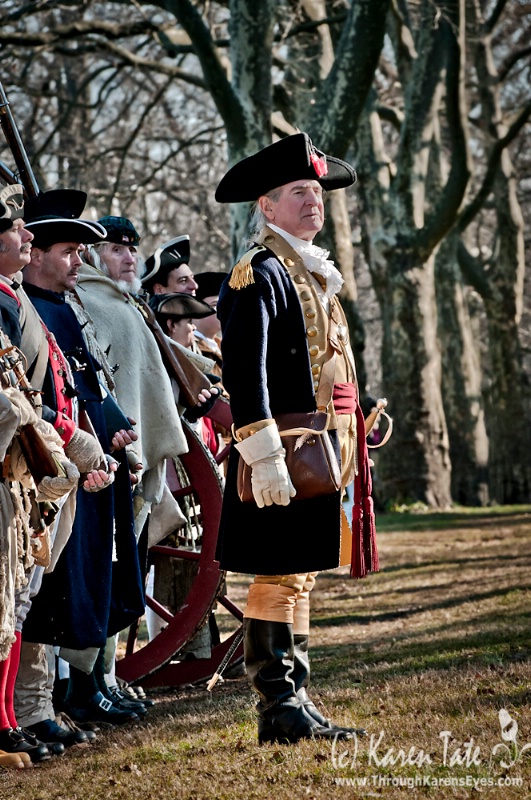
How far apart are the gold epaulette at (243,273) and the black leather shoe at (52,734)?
5.69ft

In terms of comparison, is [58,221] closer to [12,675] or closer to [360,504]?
[360,504]

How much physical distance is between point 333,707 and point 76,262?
1947mm

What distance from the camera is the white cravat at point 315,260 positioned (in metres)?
4.48

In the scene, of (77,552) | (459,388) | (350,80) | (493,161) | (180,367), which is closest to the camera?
(77,552)

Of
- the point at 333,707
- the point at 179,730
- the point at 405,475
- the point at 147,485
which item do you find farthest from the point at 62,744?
the point at 405,475

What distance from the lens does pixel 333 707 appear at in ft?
16.0

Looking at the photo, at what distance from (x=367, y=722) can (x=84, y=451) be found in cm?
136

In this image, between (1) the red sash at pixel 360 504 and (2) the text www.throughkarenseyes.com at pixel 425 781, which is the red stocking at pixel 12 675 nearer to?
(1) the red sash at pixel 360 504

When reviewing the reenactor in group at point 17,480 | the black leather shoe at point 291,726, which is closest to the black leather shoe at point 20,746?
the reenactor in group at point 17,480

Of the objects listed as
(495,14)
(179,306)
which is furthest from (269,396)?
(495,14)

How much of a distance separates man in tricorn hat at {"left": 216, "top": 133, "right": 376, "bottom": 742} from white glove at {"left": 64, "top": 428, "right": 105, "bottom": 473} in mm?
552

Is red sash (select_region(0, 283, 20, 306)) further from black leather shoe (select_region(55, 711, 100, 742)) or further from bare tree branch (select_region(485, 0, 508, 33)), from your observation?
bare tree branch (select_region(485, 0, 508, 33))

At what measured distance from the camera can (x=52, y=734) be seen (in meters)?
4.74

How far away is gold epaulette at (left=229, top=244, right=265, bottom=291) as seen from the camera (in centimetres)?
432
